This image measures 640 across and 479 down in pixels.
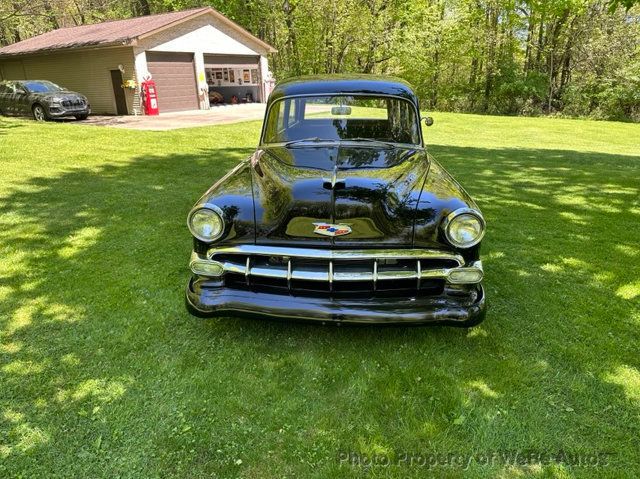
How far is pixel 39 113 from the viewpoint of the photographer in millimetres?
15555

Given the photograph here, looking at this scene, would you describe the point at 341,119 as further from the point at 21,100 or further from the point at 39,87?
the point at 21,100

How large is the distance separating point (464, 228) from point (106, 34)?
839 inches

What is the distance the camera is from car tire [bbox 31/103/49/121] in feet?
50.6

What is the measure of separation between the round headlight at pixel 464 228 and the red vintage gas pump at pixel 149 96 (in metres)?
18.0

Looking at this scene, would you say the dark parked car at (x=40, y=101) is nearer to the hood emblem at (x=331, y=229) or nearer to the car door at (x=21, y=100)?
the car door at (x=21, y=100)

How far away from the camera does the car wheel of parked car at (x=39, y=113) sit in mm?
15430

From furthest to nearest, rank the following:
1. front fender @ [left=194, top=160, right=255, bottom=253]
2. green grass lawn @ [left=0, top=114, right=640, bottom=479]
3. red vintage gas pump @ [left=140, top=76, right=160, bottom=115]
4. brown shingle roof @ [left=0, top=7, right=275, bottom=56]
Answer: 1. red vintage gas pump @ [left=140, top=76, right=160, bottom=115]
2. brown shingle roof @ [left=0, top=7, right=275, bottom=56]
3. front fender @ [left=194, top=160, right=255, bottom=253]
4. green grass lawn @ [left=0, top=114, right=640, bottom=479]

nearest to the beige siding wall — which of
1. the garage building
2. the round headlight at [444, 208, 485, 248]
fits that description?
the garage building

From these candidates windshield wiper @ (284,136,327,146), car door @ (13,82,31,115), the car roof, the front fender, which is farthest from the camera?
car door @ (13,82,31,115)

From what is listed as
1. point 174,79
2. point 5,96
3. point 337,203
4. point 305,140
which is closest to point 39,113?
point 5,96

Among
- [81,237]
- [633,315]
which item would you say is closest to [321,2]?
[81,237]

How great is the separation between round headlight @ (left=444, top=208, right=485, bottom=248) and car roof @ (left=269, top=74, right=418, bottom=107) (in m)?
1.93

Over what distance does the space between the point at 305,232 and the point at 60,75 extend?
22.1 m

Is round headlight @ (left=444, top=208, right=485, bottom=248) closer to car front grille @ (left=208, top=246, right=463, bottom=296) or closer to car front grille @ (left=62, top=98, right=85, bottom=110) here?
car front grille @ (left=208, top=246, right=463, bottom=296)
